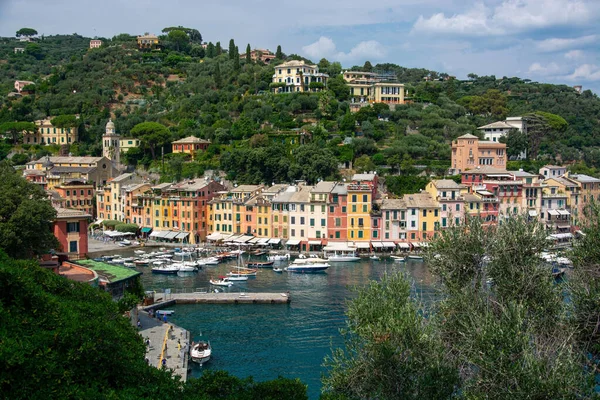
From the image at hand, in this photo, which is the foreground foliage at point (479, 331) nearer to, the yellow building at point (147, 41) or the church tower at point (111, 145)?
the church tower at point (111, 145)

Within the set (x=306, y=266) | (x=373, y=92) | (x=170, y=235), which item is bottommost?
(x=306, y=266)

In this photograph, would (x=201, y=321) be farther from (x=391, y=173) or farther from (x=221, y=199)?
(x=391, y=173)

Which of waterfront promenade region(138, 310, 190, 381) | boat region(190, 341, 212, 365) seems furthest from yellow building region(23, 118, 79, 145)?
boat region(190, 341, 212, 365)

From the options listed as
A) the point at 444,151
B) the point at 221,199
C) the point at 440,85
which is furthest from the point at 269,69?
the point at 221,199

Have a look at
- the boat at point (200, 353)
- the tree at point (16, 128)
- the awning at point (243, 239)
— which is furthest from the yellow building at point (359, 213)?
the tree at point (16, 128)

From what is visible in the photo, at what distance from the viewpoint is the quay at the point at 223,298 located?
37156 mm

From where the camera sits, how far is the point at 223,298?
37688 mm

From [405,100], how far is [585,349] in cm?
7544

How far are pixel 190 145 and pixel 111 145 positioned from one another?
42.2 feet

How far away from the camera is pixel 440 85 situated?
99062mm

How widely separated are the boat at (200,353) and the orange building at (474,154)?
45843 mm

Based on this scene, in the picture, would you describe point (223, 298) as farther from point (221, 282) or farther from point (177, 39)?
point (177, 39)

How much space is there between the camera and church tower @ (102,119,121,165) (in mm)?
80250

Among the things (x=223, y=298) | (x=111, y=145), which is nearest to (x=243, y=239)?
(x=223, y=298)
